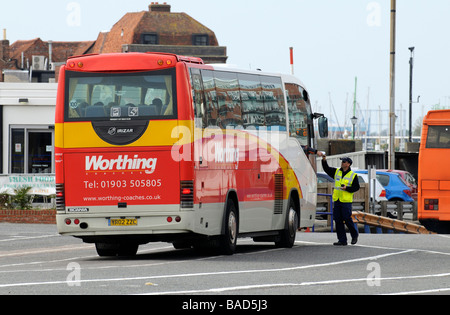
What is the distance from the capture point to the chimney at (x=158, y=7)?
110m

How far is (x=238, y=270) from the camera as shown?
640 inches

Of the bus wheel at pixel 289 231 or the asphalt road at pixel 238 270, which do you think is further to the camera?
the bus wheel at pixel 289 231

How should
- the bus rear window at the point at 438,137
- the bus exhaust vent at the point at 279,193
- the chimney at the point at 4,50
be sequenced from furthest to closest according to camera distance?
the chimney at the point at 4,50 → the bus rear window at the point at 438,137 → the bus exhaust vent at the point at 279,193

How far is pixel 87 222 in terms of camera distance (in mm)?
18453

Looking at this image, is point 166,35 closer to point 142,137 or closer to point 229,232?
point 229,232

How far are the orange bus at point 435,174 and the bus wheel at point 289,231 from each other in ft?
14.0

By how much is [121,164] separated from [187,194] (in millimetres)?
1208

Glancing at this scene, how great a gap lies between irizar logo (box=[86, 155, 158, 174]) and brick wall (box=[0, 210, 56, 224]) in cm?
1581

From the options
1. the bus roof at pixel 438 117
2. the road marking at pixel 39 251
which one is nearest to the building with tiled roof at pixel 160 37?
the bus roof at pixel 438 117

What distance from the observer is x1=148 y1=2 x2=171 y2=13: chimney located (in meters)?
110

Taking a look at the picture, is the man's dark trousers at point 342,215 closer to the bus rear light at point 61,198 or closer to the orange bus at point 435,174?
the orange bus at point 435,174

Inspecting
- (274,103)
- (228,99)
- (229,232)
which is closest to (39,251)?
(229,232)

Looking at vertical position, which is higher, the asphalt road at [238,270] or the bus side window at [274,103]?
the bus side window at [274,103]
